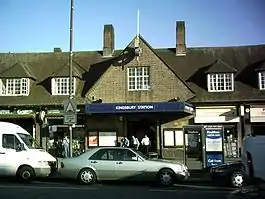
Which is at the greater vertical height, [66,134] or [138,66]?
[138,66]

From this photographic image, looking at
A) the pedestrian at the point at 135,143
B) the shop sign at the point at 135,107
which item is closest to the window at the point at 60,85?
the shop sign at the point at 135,107

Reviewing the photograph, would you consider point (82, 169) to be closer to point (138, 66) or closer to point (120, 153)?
point (120, 153)

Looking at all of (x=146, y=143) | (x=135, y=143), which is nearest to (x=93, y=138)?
(x=135, y=143)

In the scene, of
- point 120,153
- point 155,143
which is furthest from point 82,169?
point 155,143

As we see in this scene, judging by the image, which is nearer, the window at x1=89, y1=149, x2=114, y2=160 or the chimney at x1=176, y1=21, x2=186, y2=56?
the window at x1=89, y1=149, x2=114, y2=160

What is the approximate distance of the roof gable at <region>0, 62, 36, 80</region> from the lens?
112 ft

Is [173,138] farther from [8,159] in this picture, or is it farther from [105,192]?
[105,192]

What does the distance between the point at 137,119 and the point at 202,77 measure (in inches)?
227

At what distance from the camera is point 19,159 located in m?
19.0

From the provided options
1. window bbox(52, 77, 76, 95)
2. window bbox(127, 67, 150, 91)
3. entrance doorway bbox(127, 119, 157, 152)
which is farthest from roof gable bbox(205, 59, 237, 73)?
window bbox(52, 77, 76, 95)

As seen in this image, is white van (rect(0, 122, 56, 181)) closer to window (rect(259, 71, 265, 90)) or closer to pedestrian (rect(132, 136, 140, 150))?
pedestrian (rect(132, 136, 140, 150))

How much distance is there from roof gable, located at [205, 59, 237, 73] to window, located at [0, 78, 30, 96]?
12.8 m

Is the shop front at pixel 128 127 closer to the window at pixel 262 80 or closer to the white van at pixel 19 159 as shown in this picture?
the window at pixel 262 80

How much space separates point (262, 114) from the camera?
30812 millimetres
